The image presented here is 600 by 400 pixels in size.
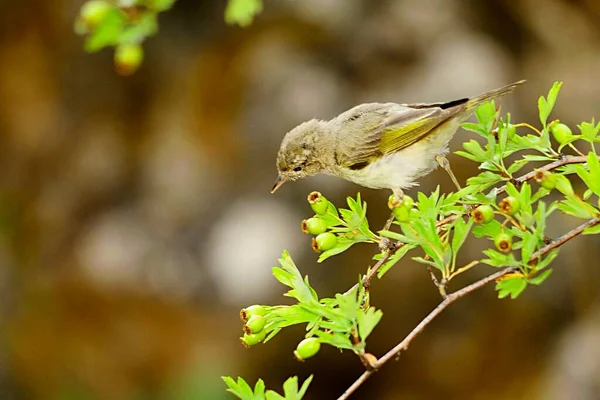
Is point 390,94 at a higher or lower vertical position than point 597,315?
higher

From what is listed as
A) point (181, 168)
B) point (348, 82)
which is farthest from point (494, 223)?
point (181, 168)

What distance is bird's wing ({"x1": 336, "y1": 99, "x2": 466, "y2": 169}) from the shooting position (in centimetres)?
207

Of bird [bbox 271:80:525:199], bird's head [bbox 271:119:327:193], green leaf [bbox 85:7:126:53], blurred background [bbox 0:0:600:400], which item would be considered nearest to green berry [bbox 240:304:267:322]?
bird [bbox 271:80:525:199]

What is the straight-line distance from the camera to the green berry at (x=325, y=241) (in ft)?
5.22

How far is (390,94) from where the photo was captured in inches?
230

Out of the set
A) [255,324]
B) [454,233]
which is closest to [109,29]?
[255,324]

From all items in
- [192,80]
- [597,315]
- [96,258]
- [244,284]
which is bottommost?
[597,315]

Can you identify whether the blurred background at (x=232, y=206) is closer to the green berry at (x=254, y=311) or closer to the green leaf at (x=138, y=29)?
the green leaf at (x=138, y=29)

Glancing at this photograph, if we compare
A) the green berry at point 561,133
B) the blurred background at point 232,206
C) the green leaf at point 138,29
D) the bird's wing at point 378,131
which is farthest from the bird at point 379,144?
the blurred background at point 232,206

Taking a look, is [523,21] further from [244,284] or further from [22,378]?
[22,378]

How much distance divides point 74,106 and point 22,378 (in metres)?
2.43

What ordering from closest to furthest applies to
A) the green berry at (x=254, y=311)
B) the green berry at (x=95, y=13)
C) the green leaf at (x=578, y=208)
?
1. the green leaf at (x=578, y=208)
2. the green berry at (x=254, y=311)
3. the green berry at (x=95, y=13)

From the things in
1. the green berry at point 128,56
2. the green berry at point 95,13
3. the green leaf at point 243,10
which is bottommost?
the green leaf at point 243,10

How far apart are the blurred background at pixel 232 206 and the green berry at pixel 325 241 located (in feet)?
11.5
